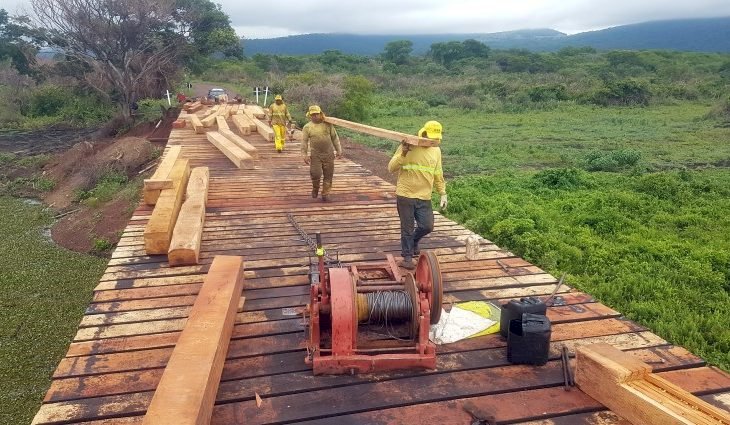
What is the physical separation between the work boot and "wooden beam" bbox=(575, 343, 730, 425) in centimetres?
225

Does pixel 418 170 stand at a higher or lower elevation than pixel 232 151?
higher

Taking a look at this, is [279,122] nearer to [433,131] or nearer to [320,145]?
[320,145]

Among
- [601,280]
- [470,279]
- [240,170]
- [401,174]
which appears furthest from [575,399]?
[240,170]

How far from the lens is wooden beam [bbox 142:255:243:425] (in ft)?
9.37

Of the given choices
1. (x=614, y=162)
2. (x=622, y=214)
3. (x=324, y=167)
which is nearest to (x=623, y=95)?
(x=614, y=162)

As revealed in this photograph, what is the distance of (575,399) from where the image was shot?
342 cm

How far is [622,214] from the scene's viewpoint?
1009cm

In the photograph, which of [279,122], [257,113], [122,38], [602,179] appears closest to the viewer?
[279,122]

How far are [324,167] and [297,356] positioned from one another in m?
4.63

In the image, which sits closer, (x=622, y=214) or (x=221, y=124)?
(x=622, y=214)

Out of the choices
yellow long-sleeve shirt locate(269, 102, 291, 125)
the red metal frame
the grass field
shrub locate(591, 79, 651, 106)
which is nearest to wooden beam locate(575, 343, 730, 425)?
the red metal frame

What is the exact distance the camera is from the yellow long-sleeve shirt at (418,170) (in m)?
5.45

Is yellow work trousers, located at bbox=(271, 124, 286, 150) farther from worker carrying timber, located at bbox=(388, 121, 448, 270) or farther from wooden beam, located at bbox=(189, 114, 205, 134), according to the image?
worker carrying timber, located at bbox=(388, 121, 448, 270)

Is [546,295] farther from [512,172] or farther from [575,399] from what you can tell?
[512,172]
